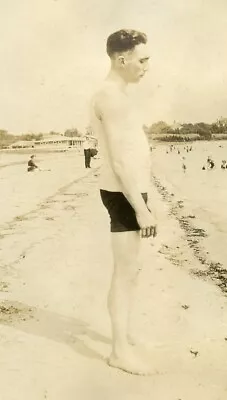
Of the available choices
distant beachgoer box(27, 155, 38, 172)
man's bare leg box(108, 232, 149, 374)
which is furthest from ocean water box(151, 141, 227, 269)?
distant beachgoer box(27, 155, 38, 172)

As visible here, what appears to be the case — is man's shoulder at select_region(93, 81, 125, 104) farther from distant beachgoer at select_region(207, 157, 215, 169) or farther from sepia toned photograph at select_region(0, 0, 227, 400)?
distant beachgoer at select_region(207, 157, 215, 169)

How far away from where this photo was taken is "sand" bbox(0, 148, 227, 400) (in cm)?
92

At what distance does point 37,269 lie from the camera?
952 millimetres

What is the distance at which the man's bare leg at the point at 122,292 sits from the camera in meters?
0.92

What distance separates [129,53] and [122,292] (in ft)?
1.14

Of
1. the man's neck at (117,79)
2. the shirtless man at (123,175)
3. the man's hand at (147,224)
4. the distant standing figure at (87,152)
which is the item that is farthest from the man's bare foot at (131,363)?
the man's neck at (117,79)

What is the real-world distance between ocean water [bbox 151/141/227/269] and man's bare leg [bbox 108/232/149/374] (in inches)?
4.3

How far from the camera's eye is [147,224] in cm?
91

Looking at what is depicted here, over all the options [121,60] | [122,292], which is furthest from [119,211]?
[121,60]

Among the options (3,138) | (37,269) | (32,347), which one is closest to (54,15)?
(3,138)

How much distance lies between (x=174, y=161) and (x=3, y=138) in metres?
0.26

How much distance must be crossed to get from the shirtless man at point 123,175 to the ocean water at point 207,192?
77mm

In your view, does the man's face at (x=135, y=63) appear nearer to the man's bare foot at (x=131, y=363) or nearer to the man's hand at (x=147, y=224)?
the man's hand at (x=147, y=224)

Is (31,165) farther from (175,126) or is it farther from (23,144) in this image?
(175,126)
